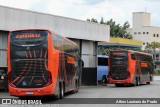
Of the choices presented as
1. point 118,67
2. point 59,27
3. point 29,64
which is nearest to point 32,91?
point 29,64

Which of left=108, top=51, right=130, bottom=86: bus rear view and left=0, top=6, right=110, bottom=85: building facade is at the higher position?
left=0, top=6, right=110, bottom=85: building facade

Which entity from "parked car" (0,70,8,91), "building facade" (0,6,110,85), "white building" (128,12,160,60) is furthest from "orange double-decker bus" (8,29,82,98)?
"white building" (128,12,160,60)

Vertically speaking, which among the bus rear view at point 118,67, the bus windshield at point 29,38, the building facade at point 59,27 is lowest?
the bus rear view at point 118,67

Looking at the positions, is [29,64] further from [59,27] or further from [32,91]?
[59,27]

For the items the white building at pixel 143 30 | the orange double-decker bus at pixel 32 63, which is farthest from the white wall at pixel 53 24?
the white building at pixel 143 30

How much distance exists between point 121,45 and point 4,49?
44305 millimetres

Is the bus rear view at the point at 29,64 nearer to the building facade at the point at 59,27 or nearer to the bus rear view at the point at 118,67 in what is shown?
the building facade at the point at 59,27

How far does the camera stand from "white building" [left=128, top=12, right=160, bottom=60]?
12488 centimetres

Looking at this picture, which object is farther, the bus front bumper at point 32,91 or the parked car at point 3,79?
the parked car at point 3,79

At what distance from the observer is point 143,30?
410ft

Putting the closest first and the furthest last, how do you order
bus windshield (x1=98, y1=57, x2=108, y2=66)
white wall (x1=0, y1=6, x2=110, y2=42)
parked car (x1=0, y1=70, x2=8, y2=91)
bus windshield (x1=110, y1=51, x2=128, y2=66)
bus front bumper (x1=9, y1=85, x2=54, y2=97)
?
bus front bumper (x1=9, y1=85, x2=54, y2=97) < parked car (x1=0, y1=70, x2=8, y2=91) < white wall (x1=0, y1=6, x2=110, y2=42) < bus windshield (x1=110, y1=51, x2=128, y2=66) < bus windshield (x1=98, y1=57, x2=108, y2=66)

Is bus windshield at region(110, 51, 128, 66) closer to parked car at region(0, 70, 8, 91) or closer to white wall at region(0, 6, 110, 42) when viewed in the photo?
white wall at region(0, 6, 110, 42)

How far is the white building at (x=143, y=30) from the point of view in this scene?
125m

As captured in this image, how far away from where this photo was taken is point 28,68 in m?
21.1
